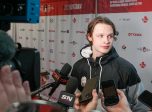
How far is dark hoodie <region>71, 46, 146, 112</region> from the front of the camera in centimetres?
226

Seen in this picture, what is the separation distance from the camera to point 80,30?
4.17 meters

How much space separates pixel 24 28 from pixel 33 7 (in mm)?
4049

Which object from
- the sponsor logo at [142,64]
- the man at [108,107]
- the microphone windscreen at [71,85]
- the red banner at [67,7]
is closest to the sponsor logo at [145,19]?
the sponsor logo at [142,64]

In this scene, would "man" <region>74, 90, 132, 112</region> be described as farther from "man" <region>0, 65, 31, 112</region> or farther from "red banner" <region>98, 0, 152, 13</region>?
"red banner" <region>98, 0, 152, 13</region>

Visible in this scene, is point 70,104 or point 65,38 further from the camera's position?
point 65,38

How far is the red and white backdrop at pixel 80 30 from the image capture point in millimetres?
3203

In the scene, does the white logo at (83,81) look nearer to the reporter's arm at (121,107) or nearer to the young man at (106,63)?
the young man at (106,63)

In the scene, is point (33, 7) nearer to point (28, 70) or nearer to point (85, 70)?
point (28, 70)

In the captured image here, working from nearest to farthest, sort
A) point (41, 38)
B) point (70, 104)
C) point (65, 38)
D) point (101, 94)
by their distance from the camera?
point (70, 104) → point (101, 94) → point (65, 38) → point (41, 38)

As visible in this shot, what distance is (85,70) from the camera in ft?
8.01

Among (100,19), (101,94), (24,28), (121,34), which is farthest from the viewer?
(24,28)

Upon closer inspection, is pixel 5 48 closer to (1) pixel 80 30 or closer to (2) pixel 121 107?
(2) pixel 121 107

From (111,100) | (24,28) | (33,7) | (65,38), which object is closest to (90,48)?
(33,7)

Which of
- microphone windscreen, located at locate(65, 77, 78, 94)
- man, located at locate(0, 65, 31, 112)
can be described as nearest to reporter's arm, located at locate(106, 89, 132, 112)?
microphone windscreen, located at locate(65, 77, 78, 94)
